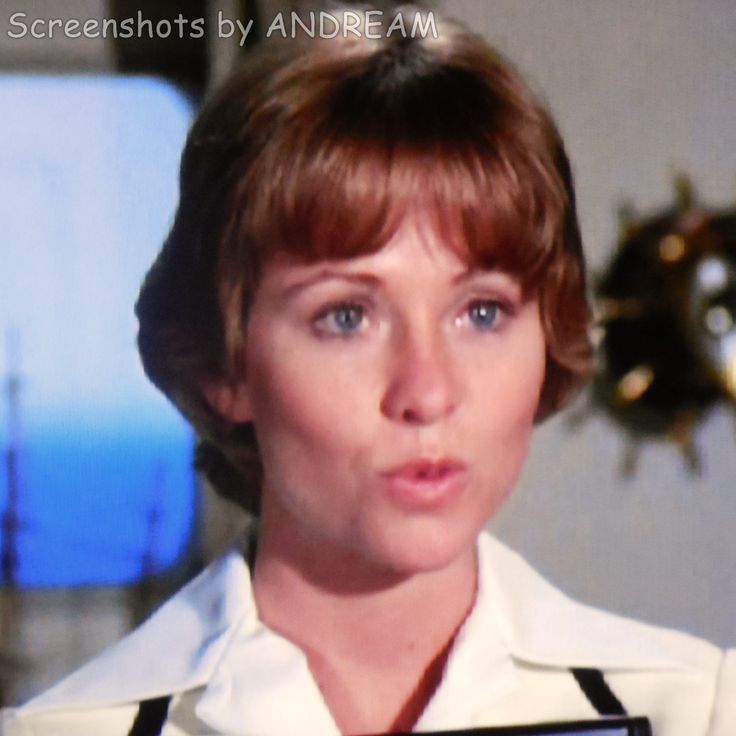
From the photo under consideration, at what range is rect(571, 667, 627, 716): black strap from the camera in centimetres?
89

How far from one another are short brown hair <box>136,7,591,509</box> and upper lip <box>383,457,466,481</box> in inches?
4.6

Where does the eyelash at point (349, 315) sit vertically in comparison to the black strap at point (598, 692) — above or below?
above

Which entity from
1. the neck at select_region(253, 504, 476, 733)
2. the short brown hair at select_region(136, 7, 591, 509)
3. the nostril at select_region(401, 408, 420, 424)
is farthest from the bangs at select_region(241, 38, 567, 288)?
the neck at select_region(253, 504, 476, 733)

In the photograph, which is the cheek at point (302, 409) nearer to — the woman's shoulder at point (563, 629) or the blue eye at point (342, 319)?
the blue eye at point (342, 319)

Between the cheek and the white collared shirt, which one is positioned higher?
the cheek

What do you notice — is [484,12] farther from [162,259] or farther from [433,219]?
[162,259]

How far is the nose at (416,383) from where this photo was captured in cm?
80

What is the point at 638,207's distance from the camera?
2.99 feet

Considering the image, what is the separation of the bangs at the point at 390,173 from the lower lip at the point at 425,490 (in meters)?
0.17

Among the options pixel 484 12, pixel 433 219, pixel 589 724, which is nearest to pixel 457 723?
pixel 589 724

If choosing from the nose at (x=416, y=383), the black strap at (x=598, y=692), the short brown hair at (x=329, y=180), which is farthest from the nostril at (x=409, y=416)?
the black strap at (x=598, y=692)

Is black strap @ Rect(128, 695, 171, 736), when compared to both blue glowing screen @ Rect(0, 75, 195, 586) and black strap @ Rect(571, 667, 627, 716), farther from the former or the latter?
black strap @ Rect(571, 667, 627, 716)

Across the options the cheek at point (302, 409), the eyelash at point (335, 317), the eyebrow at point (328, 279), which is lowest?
the cheek at point (302, 409)

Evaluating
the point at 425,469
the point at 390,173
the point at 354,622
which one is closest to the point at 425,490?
the point at 425,469
